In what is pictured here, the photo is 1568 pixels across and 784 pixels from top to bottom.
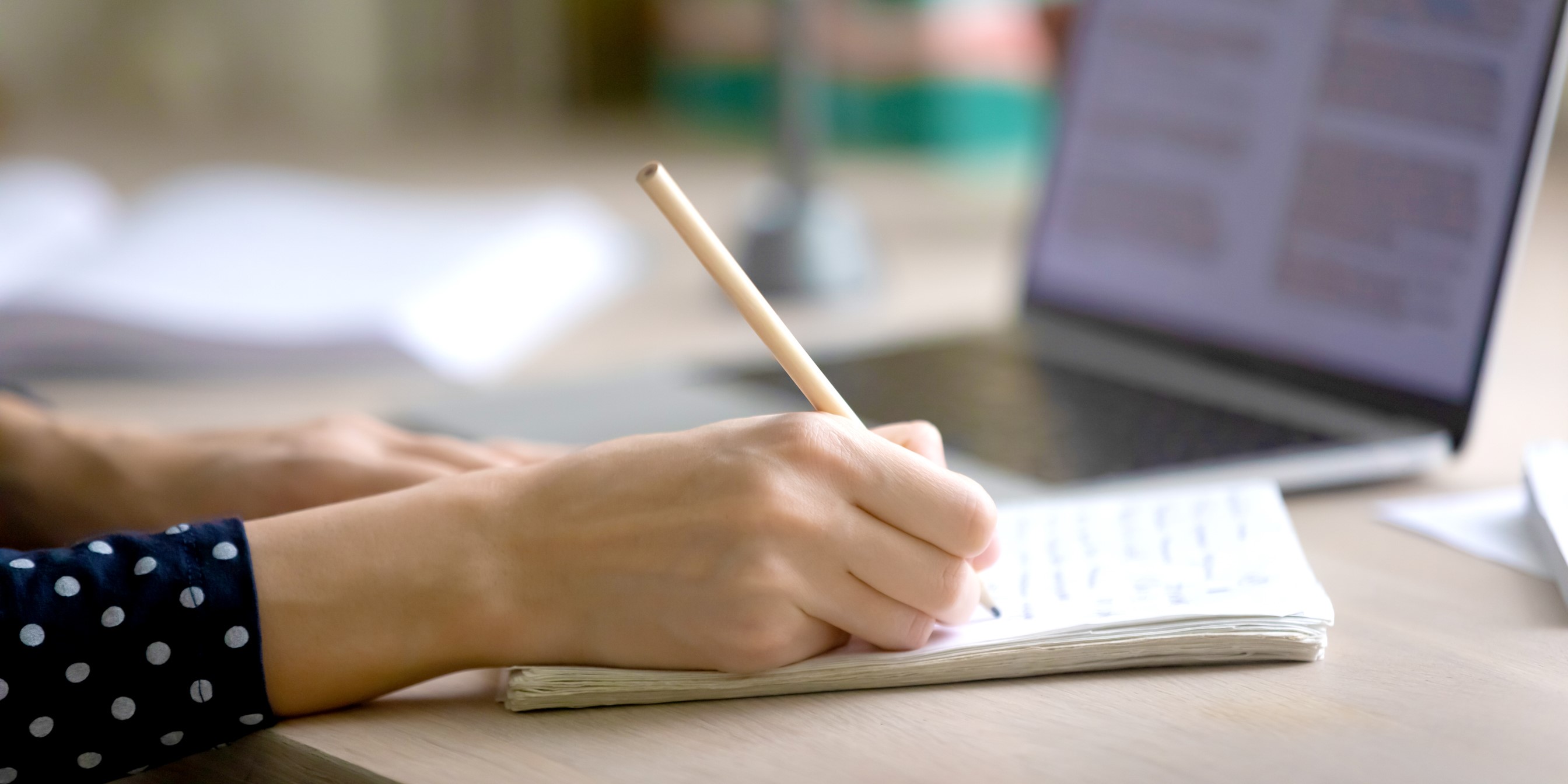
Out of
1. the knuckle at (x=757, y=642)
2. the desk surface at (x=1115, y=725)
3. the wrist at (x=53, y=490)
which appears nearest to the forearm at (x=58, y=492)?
the wrist at (x=53, y=490)

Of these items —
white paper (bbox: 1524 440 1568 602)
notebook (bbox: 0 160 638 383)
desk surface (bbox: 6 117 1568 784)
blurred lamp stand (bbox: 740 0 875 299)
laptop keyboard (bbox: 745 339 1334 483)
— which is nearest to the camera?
desk surface (bbox: 6 117 1568 784)

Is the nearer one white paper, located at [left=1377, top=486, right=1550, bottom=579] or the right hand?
the right hand

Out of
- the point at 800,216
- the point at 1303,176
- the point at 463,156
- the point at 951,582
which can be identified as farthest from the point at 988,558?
the point at 463,156

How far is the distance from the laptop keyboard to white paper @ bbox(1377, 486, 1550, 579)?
61mm

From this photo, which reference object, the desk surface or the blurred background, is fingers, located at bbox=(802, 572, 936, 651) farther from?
the blurred background

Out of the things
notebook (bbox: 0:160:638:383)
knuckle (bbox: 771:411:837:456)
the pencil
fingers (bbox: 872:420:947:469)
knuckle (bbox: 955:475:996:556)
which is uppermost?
the pencil

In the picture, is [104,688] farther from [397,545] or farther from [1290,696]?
[1290,696]

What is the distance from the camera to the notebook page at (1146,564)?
1.44ft

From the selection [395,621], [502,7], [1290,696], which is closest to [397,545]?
[395,621]

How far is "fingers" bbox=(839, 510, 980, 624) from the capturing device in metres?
0.42

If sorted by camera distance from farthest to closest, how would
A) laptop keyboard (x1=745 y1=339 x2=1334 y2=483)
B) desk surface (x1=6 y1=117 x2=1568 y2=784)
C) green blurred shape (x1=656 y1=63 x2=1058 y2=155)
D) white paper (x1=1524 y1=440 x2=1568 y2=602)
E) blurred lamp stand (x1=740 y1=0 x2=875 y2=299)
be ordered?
green blurred shape (x1=656 y1=63 x2=1058 y2=155)
blurred lamp stand (x1=740 y1=0 x2=875 y2=299)
laptop keyboard (x1=745 y1=339 x2=1334 y2=483)
white paper (x1=1524 y1=440 x2=1568 y2=602)
desk surface (x1=6 y1=117 x2=1568 y2=784)

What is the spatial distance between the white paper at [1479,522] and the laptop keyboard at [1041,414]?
6cm

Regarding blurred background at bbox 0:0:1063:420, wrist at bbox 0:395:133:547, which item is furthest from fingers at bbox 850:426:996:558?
blurred background at bbox 0:0:1063:420

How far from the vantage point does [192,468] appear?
569 mm
